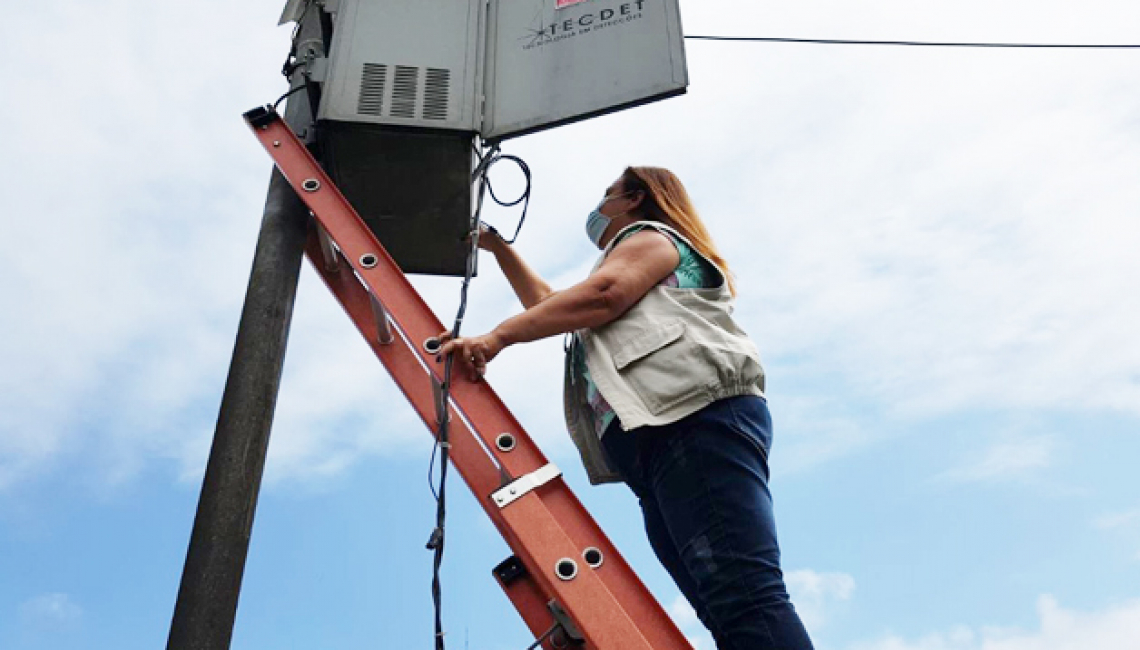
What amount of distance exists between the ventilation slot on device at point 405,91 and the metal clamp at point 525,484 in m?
1.24

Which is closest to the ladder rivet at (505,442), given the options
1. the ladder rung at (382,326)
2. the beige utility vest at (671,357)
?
the beige utility vest at (671,357)

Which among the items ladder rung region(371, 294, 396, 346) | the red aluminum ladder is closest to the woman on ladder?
the red aluminum ladder

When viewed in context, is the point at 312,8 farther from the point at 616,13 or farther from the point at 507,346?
the point at 507,346

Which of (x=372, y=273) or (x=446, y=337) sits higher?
(x=372, y=273)

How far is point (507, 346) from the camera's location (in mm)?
2170

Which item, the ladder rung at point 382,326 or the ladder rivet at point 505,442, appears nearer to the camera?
the ladder rivet at point 505,442

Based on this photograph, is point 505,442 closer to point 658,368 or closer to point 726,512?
point 658,368

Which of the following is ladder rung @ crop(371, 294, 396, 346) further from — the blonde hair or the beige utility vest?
the blonde hair

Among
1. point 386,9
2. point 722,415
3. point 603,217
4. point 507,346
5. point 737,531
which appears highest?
point 386,9

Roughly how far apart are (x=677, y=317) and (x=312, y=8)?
1785 millimetres

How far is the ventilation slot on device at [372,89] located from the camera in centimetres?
274

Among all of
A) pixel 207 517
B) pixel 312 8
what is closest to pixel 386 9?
pixel 312 8

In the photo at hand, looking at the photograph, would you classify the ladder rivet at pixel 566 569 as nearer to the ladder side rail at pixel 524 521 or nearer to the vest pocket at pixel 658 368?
the ladder side rail at pixel 524 521

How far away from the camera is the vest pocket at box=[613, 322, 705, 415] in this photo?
2016mm
